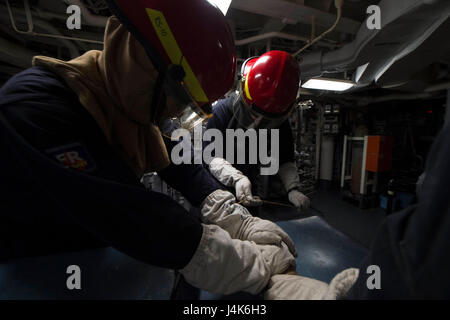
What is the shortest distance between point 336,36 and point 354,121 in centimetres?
396

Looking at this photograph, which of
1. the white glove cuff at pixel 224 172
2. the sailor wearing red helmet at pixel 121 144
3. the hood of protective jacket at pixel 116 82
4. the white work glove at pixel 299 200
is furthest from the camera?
the white work glove at pixel 299 200

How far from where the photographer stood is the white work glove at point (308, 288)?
55 centimetres

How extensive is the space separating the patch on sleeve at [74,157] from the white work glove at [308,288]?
0.73 meters

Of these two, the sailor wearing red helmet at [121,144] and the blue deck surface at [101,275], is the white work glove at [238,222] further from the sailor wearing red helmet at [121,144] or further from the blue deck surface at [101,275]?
the blue deck surface at [101,275]

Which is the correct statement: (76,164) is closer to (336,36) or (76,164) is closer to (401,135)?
(336,36)

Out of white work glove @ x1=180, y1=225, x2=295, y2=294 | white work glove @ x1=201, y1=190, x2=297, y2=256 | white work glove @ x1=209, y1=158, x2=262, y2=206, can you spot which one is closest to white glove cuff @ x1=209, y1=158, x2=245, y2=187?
white work glove @ x1=209, y1=158, x2=262, y2=206

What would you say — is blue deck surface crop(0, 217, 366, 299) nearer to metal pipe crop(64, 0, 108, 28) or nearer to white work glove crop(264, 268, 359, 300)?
white work glove crop(264, 268, 359, 300)

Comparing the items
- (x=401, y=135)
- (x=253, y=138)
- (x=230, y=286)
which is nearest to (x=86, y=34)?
(x=253, y=138)

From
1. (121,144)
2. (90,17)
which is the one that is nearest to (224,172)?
(121,144)

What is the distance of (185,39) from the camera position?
2.23ft

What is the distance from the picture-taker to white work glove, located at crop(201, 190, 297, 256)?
901 millimetres

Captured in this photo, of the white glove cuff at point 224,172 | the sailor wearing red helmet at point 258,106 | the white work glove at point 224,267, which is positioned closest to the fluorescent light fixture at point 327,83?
the sailor wearing red helmet at point 258,106

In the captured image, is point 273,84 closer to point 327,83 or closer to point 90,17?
point 90,17

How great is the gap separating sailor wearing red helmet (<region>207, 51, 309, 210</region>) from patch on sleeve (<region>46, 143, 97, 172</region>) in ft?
3.77
